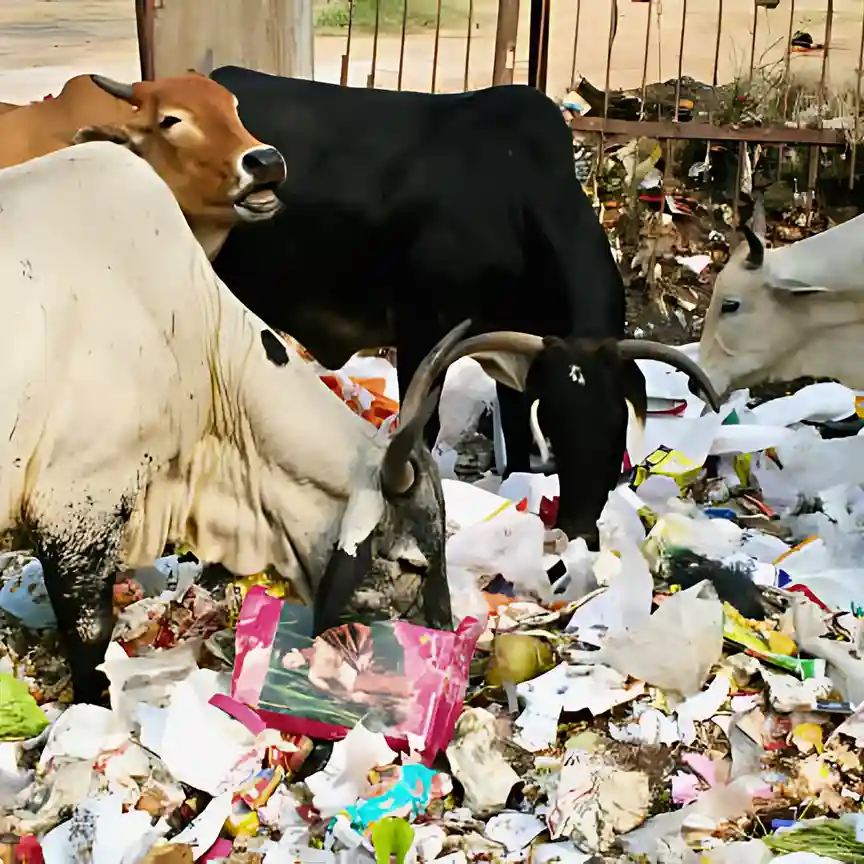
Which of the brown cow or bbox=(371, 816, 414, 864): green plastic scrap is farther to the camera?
the brown cow

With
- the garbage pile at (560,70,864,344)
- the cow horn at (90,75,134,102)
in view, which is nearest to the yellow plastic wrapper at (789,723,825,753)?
the cow horn at (90,75,134,102)

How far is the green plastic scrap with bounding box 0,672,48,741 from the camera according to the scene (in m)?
2.73

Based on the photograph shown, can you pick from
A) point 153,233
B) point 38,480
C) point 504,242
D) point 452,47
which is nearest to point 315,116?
point 504,242

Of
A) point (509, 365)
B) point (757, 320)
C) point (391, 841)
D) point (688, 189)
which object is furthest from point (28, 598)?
point (688, 189)

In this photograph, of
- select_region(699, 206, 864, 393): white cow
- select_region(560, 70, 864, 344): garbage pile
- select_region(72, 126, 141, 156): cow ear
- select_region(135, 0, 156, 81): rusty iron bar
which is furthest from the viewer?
select_region(560, 70, 864, 344): garbage pile

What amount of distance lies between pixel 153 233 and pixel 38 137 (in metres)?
1.37

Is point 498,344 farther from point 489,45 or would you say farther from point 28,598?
point 489,45

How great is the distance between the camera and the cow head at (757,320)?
14.0ft

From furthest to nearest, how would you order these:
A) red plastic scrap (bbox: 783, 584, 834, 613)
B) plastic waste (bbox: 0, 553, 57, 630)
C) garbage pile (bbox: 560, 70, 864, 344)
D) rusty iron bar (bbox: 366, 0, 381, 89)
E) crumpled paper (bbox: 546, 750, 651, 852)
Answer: rusty iron bar (bbox: 366, 0, 381, 89) < garbage pile (bbox: 560, 70, 864, 344) < red plastic scrap (bbox: 783, 584, 834, 613) < plastic waste (bbox: 0, 553, 57, 630) < crumpled paper (bbox: 546, 750, 651, 852)

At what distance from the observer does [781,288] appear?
424 centimetres

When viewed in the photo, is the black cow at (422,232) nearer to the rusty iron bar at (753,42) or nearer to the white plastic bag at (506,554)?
the white plastic bag at (506,554)

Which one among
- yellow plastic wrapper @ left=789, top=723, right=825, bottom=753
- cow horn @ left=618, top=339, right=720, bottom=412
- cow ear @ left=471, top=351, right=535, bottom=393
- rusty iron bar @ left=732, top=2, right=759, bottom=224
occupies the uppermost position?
rusty iron bar @ left=732, top=2, right=759, bottom=224

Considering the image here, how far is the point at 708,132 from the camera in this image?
21.0 ft

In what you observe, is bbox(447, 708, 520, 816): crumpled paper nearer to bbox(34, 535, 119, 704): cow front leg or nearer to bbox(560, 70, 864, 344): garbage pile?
bbox(34, 535, 119, 704): cow front leg
